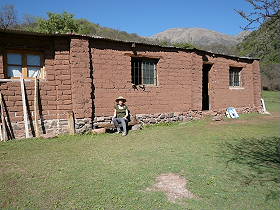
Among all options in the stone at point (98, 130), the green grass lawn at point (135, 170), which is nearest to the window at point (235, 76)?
the green grass lawn at point (135, 170)

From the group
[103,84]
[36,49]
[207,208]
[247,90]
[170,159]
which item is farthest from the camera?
[247,90]

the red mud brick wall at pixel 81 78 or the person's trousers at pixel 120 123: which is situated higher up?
the red mud brick wall at pixel 81 78

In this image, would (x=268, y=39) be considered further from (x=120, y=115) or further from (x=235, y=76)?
(x=235, y=76)

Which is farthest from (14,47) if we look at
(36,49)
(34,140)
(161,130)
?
(161,130)

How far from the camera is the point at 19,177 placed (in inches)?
200

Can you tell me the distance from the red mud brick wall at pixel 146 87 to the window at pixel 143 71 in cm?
27

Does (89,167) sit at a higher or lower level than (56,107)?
lower

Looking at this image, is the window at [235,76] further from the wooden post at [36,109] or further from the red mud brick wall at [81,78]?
the wooden post at [36,109]

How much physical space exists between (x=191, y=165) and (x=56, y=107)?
223 inches

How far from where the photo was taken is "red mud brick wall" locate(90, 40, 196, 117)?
1012 cm

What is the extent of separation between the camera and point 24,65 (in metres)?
9.02

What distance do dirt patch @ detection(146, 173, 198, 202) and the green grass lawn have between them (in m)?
0.12

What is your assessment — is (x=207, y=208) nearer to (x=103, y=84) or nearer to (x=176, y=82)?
(x=103, y=84)

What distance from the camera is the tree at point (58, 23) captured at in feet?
80.8
